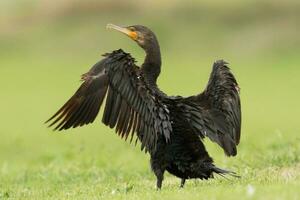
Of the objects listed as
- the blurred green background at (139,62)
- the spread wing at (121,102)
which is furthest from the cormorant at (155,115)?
the blurred green background at (139,62)

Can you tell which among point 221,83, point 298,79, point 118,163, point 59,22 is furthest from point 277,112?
point 59,22

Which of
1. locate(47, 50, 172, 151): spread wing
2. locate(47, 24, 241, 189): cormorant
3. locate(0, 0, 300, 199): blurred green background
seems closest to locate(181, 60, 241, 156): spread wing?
locate(47, 24, 241, 189): cormorant

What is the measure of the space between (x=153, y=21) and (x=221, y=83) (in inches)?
1177

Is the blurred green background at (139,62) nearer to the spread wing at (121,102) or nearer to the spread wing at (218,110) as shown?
the spread wing at (218,110)

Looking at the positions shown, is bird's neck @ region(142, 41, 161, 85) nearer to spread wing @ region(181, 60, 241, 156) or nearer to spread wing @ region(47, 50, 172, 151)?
spread wing @ region(181, 60, 241, 156)

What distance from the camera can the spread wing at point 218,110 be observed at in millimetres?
10312

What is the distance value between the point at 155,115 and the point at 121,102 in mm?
403

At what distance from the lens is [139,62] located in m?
34.1

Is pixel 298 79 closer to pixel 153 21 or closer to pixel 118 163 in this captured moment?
pixel 153 21

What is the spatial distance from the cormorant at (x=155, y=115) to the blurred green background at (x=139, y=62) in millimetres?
403

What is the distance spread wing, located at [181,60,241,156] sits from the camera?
1031cm

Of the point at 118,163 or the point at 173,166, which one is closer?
the point at 173,166

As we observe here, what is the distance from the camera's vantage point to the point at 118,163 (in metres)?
14.6

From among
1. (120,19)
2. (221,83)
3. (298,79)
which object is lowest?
(221,83)
